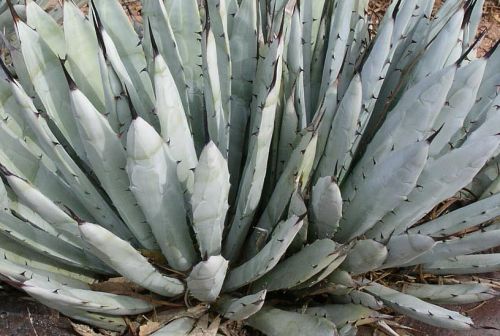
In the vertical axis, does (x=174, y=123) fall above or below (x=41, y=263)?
above

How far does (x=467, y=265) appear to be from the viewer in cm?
168

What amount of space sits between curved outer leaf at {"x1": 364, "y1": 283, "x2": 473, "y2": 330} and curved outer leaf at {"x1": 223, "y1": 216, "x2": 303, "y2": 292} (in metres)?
0.31

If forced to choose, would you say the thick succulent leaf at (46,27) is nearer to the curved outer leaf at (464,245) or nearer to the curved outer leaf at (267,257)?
the curved outer leaf at (267,257)

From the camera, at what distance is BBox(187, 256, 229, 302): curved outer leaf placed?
1.35 metres

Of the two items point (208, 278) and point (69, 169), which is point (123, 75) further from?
point (208, 278)

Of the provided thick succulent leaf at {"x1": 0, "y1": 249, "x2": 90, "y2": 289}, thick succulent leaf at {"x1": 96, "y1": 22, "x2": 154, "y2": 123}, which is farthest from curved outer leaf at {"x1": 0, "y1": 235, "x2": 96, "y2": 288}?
thick succulent leaf at {"x1": 96, "y1": 22, "x2": 154, "y2": 123}

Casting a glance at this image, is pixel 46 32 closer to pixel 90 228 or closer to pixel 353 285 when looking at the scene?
pixel 90 228

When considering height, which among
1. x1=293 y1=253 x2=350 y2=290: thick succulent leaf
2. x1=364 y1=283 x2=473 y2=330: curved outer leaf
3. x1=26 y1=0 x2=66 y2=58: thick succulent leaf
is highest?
x1=26 y1=0 x2=66 y2=58: thick succulent leaf

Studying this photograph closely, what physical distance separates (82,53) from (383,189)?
84 cm

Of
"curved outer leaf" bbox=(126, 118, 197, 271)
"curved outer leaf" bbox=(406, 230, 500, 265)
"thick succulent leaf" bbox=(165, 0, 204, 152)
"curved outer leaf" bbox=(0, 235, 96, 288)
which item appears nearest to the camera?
"curved outer leaf" bbox=(126, 118, 197, 271)


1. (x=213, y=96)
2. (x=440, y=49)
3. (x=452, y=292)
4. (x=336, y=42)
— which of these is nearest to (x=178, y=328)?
(x=213, y=96)

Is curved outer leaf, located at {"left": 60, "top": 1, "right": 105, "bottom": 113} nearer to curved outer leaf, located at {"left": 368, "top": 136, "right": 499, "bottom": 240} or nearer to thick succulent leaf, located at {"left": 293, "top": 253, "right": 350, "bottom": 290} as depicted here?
thick succulent leaf, located at {"left": 293, "top": 253, "right": 350, "bottom": 290}

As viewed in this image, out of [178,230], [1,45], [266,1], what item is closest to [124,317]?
[178,230]

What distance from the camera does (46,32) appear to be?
171 cm
